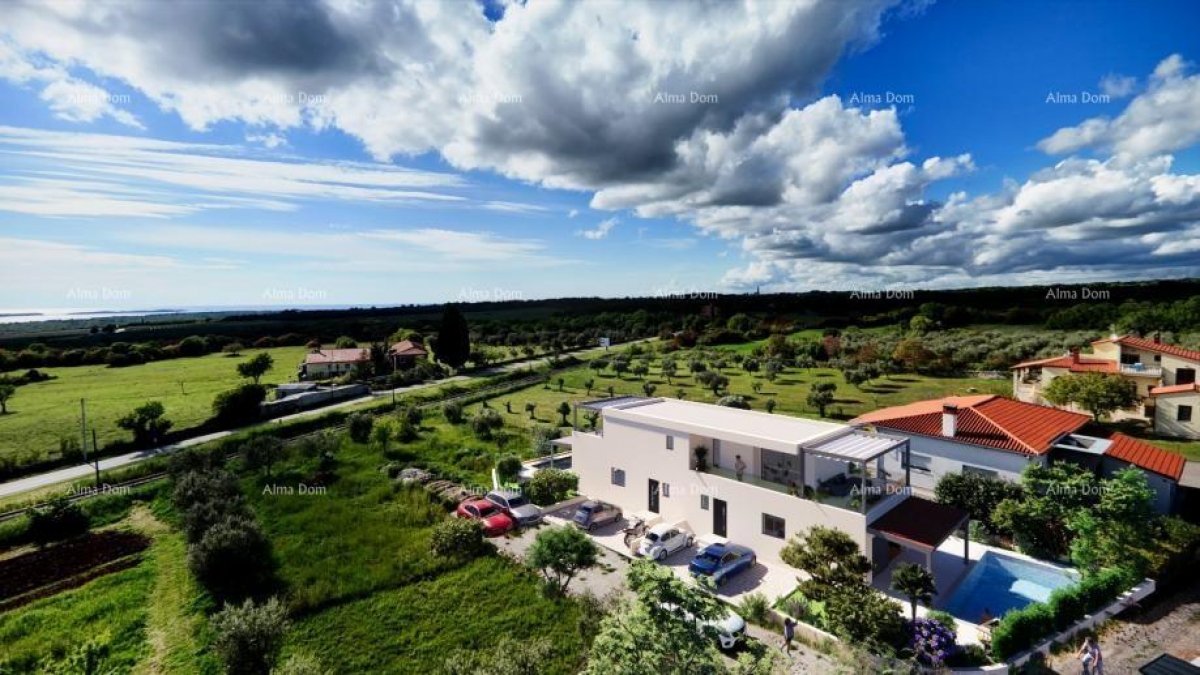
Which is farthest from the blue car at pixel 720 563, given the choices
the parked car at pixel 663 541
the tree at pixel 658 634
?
the tree at pixel 658 634

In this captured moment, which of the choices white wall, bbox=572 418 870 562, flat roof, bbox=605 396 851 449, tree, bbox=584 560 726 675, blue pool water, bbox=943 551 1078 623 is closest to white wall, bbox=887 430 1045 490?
blue pool water, bbox=943 551 1078 623

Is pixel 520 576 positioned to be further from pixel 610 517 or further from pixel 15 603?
pixel 15 603

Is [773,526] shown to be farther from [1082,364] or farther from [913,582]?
[1082,364]

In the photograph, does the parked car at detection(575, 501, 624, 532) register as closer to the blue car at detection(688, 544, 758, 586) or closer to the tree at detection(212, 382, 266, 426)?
the blue car at detection(688, 544, 758, 586)

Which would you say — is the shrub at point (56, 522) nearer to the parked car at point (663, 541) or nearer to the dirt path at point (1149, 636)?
the parked car at point (663, 541)

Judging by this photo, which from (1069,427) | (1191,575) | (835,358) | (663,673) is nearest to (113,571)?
(663,673)

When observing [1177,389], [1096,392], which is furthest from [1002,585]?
[1177,389]
